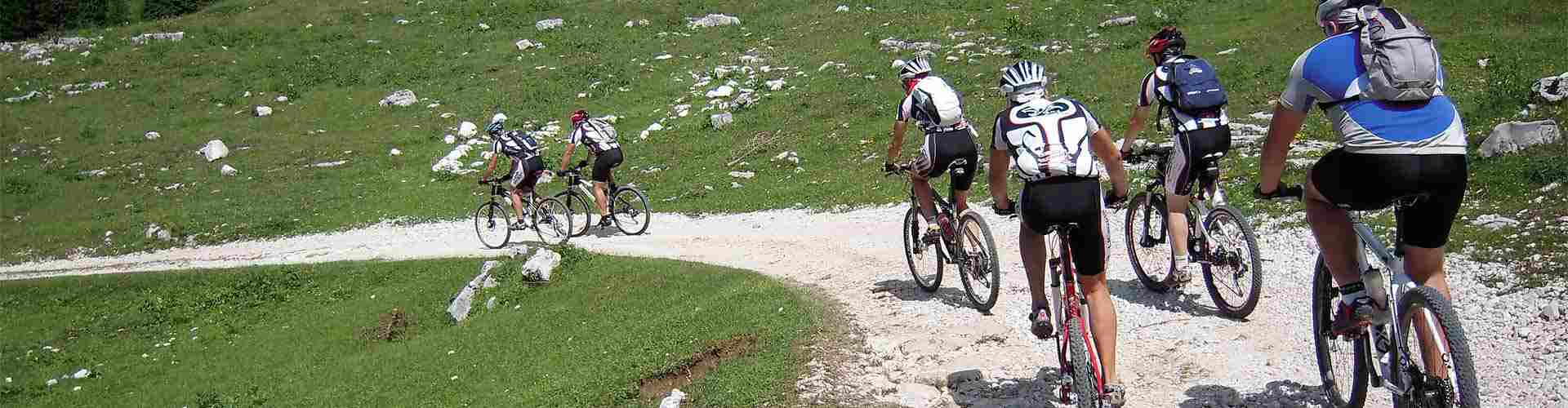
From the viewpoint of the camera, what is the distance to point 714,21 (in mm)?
38906

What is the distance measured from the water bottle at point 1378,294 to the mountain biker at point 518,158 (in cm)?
1606

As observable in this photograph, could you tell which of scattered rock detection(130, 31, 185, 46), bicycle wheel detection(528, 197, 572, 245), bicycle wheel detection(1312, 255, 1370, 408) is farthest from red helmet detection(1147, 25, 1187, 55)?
scattered rock detection(130, 31, 185, 46)

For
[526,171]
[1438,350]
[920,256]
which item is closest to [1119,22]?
[526,171]

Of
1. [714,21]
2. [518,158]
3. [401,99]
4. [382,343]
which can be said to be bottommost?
[401,99]

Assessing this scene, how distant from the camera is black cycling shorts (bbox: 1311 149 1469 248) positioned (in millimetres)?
4781

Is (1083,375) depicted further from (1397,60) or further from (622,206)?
(622,206)

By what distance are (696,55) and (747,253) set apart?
1965 cm

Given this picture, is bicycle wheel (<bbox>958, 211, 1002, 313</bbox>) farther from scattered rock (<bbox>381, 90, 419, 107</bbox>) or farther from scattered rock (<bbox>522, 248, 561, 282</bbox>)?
scattered rock (<bbox>381, 90, 419, 107</bbox>)

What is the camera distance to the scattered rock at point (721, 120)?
26734 millimetres

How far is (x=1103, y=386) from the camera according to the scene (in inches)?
246

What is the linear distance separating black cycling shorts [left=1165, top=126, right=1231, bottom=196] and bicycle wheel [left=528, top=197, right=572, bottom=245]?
12.8 m

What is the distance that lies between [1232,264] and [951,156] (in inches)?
105

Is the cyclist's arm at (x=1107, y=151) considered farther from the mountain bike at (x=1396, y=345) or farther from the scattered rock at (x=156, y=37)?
the scattered rock at (x=156, y=37)

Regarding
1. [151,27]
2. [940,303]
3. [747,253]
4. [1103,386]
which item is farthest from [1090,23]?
[151,27]
